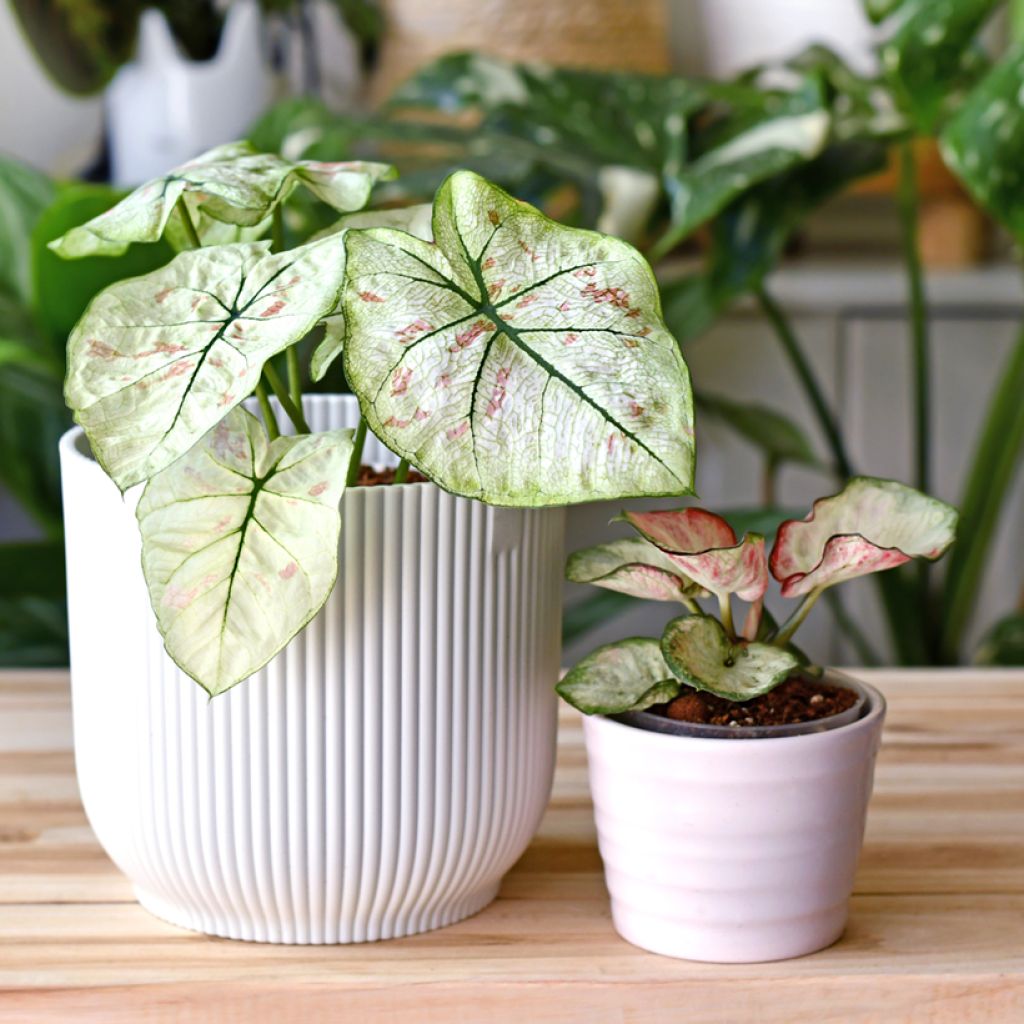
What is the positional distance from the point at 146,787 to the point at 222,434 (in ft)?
0.43

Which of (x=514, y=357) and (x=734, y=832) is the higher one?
(x=514, y=357)

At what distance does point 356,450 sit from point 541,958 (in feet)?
0.64

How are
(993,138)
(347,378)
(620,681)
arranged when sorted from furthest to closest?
(993,138)
(620,681)
(347,378)

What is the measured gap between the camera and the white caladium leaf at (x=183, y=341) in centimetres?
41

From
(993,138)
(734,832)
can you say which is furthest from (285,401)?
(993,138)

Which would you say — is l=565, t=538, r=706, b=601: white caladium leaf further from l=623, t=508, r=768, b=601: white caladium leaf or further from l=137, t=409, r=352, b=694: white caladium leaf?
l=137, t=409, r=352, b=694: white caladium leaf

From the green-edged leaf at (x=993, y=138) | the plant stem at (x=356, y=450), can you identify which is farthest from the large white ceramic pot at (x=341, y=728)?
the green-edged leaf at (x=993, y=138)

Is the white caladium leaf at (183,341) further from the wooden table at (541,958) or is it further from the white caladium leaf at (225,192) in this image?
the wooden table at (541,958)

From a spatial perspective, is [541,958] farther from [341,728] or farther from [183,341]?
[183,341]

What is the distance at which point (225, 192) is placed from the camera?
17.9 inches

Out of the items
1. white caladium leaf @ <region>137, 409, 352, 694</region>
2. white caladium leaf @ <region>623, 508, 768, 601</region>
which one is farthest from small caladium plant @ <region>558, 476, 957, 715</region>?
white caladium leaf @ <region>137, 409, 352, 694</region>

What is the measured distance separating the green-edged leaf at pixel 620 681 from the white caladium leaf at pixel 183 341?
0.17 m

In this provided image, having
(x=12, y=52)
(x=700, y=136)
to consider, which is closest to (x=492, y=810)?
(x=700, y=136)

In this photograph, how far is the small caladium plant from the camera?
0.49 m
